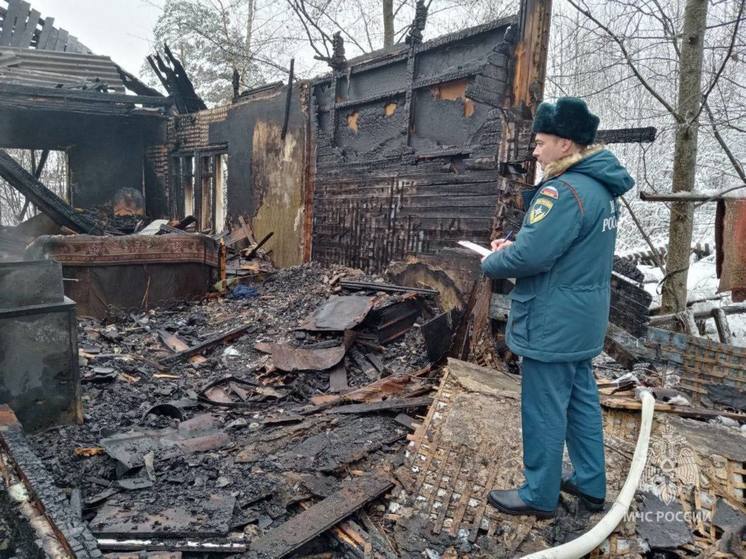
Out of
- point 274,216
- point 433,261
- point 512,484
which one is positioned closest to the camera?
point 512,484

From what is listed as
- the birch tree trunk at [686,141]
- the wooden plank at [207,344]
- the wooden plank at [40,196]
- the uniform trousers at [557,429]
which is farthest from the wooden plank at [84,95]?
the uniform trousers at [557,429]

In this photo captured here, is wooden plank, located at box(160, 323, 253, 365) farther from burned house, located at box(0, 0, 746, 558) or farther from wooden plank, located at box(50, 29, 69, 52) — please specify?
wooden plank, located at box(50, 29, 69, 52)

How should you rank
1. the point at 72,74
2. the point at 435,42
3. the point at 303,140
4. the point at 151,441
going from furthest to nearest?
the point at 72,74
the point at 303,140
the point at 435,42
the point at 151,441

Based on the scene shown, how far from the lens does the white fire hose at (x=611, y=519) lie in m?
2.29

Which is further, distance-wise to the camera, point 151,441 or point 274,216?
point 274,216

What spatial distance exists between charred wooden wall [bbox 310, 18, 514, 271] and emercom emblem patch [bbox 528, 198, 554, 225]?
311cm

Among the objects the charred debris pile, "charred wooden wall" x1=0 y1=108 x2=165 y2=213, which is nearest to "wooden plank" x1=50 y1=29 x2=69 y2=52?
"charred wooden wall" x1=0 y1=108 x2=165 y2=213

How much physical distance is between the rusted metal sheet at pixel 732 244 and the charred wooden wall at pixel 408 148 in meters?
2.20

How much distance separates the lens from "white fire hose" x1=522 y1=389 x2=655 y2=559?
90.3 inches

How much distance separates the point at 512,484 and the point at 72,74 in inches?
602

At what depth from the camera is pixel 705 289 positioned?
8.88 meters

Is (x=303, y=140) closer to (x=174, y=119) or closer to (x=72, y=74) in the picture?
(x=174, y=119)

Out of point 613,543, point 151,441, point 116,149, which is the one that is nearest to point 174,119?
point 116,149

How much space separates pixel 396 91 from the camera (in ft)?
23.1
